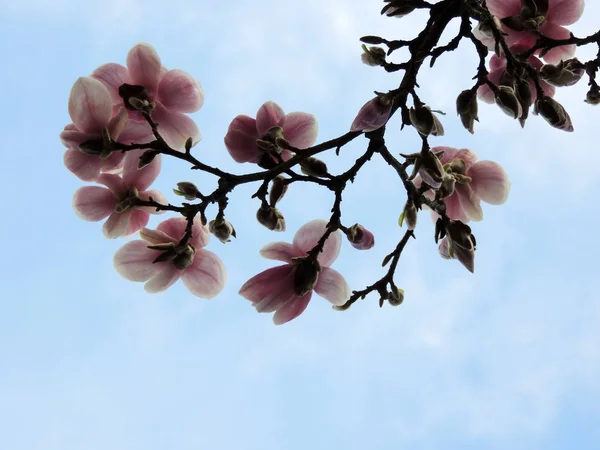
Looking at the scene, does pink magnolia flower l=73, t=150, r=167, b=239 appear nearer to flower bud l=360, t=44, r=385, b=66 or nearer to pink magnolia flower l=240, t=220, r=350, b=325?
pink magnolia flower l=240, t=220, r=350, b=325

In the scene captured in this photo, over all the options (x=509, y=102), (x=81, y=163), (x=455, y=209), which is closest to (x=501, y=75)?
(x=509, y=102)

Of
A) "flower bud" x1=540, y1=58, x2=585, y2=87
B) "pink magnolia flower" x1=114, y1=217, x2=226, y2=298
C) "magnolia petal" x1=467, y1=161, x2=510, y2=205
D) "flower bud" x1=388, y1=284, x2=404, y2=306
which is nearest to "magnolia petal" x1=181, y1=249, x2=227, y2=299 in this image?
"pink magnolia flower" x1=114, y1=217, x2=226, y2=298

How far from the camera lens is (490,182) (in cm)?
148

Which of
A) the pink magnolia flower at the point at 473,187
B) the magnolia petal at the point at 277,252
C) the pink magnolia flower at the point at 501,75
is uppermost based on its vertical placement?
the pink magnolia flower at the point at 501,75

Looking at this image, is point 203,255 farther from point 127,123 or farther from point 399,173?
point 399,173

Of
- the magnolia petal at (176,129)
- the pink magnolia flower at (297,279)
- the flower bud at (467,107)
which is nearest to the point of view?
the flower bud at (467,107)

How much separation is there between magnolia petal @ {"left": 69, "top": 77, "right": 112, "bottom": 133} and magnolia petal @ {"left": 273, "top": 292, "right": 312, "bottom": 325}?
619 mm

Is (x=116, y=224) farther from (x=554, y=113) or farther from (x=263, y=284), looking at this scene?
(x=554, y=113)

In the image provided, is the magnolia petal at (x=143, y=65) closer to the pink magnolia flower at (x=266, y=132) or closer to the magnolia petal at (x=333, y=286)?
the pink magnolia flower at (x=266, y=132)

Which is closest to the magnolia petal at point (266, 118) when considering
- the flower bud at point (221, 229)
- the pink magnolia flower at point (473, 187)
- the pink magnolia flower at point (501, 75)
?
the flower bud at point (221, 229)

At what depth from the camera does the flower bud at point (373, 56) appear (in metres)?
1.41

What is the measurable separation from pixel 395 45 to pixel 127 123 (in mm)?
688

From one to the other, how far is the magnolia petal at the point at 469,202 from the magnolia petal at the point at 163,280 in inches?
29.4

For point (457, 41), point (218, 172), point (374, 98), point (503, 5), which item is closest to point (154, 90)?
point (218, 172)
